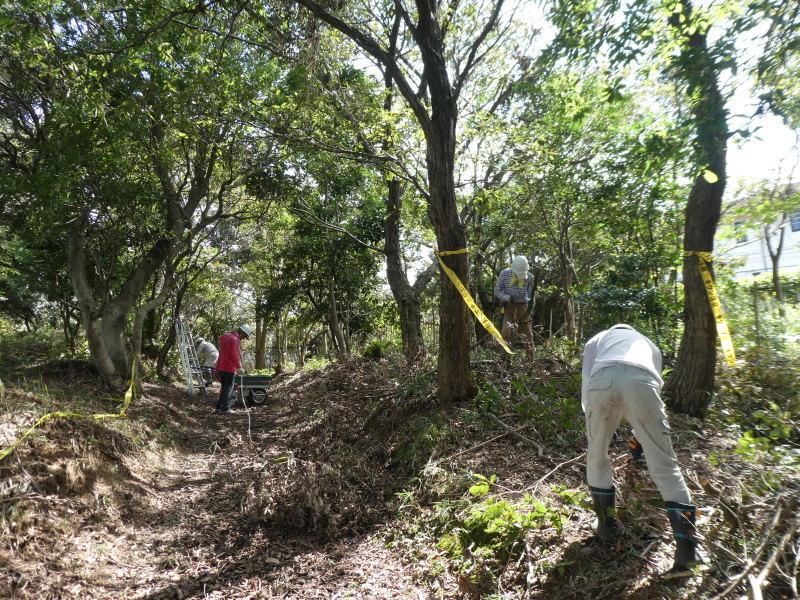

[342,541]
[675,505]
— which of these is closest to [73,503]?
[342,541]

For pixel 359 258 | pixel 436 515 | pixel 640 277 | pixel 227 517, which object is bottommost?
pixel 227 517

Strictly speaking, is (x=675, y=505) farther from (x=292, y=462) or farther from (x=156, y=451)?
(x=156, y=451)

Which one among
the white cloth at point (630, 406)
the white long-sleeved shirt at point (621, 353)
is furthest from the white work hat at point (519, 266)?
the white cloth at point (630, 406)

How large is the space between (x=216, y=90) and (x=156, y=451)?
5.37 metres

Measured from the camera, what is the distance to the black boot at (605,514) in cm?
296

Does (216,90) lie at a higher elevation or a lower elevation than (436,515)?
higher

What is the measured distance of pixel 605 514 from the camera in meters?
2.95

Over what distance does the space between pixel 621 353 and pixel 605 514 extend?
1028 millimetres

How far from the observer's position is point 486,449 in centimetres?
474

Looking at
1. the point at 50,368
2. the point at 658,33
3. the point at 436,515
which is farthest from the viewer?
the point at 50,368

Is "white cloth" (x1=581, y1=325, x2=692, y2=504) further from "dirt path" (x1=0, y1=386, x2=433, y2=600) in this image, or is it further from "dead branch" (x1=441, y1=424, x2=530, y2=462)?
"dead branch" (x1=441, y1=424, x2=530, y2=462)

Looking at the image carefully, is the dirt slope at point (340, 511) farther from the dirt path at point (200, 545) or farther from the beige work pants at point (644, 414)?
the beige work pants at point (644, 414)

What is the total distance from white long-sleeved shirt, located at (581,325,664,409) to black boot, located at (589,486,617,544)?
56 centimetres

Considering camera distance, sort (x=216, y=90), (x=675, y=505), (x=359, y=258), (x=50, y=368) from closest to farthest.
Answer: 1. (x=675, y=505)
2. (x=216, y=90)
3. (x=50, y=368)
4. (x=359, y=258)
